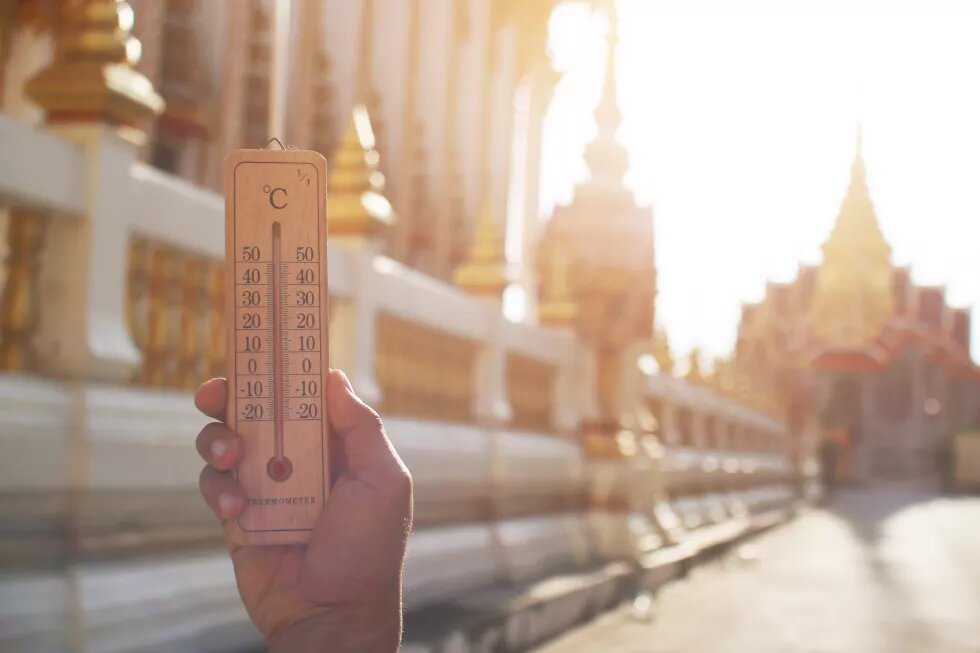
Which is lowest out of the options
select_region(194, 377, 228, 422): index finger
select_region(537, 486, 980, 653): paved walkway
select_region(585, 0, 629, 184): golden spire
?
select_region(537, 486, 980, 653): paved walkway

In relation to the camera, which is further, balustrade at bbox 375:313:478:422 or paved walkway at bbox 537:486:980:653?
paved walkway at bbox 537:486:980:653

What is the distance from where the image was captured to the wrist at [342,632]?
70.5 inches

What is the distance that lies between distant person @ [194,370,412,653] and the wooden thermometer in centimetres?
3

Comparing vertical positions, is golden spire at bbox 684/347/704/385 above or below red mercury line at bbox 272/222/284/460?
above

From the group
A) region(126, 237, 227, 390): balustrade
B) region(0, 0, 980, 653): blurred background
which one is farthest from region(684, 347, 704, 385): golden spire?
region(126, 237, 227, 390): balustrade

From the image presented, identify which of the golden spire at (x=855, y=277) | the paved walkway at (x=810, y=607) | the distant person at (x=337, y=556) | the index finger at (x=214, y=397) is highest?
the golden spire at (x=855, y=277)

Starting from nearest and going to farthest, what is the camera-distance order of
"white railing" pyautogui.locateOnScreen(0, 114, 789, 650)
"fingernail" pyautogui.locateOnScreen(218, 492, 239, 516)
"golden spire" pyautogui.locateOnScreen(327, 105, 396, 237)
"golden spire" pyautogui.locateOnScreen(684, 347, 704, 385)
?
"fingernail" pyautogui.locateOnScreen(218, 492, 239, 516)
"white railing" pyautogui.locateOnScreen(0, 114, 789, 650)
"golden spire" pyautogui.locateOnScreen(327, 105, 396, 237)
"golden spire" pyautogui.locateOnScreen(684, 347, 704, 385)

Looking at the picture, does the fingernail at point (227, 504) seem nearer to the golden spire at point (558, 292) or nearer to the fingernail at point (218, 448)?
the fingernail at point (218, 448)

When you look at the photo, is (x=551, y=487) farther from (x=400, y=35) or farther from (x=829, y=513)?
(x=829, y=513)

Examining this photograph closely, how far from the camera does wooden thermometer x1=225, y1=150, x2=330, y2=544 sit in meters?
1.84

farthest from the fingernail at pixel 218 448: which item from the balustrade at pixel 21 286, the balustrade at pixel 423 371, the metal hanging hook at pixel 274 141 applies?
the balustrade at pixel 423 371

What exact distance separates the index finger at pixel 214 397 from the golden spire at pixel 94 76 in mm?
2054

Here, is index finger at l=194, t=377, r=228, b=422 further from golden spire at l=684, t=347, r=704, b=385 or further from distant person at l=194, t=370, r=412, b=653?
golden spire at l=684, t=347, r=704, b=385

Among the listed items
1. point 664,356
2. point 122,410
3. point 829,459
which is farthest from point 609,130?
point 829,459
